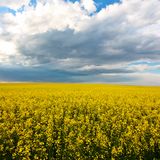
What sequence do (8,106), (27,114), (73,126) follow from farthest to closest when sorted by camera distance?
1. (8,106)
2. (27,114)
3. (73,126)

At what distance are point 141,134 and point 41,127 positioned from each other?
181 inches

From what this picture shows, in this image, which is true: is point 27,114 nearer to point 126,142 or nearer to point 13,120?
point 13,120


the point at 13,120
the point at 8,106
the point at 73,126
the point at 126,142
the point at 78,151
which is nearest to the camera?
the point at 78,151

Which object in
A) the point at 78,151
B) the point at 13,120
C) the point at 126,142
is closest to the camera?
the point at 78,151

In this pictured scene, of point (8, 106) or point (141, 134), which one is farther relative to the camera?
point (8, 106)

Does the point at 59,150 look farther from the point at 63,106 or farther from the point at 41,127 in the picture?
the point at 63,106

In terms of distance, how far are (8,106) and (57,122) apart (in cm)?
540

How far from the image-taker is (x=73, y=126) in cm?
1205

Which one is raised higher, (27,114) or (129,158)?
(27,114)

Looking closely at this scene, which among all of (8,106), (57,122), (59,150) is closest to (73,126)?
(57,122)

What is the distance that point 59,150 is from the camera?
9.24 metres

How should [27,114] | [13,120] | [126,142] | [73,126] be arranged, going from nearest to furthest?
[126,142], [73,126], [13,120], [27,114]

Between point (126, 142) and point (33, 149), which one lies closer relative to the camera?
point (33, 149)

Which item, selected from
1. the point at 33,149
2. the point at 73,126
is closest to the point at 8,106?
the point at 73,126
